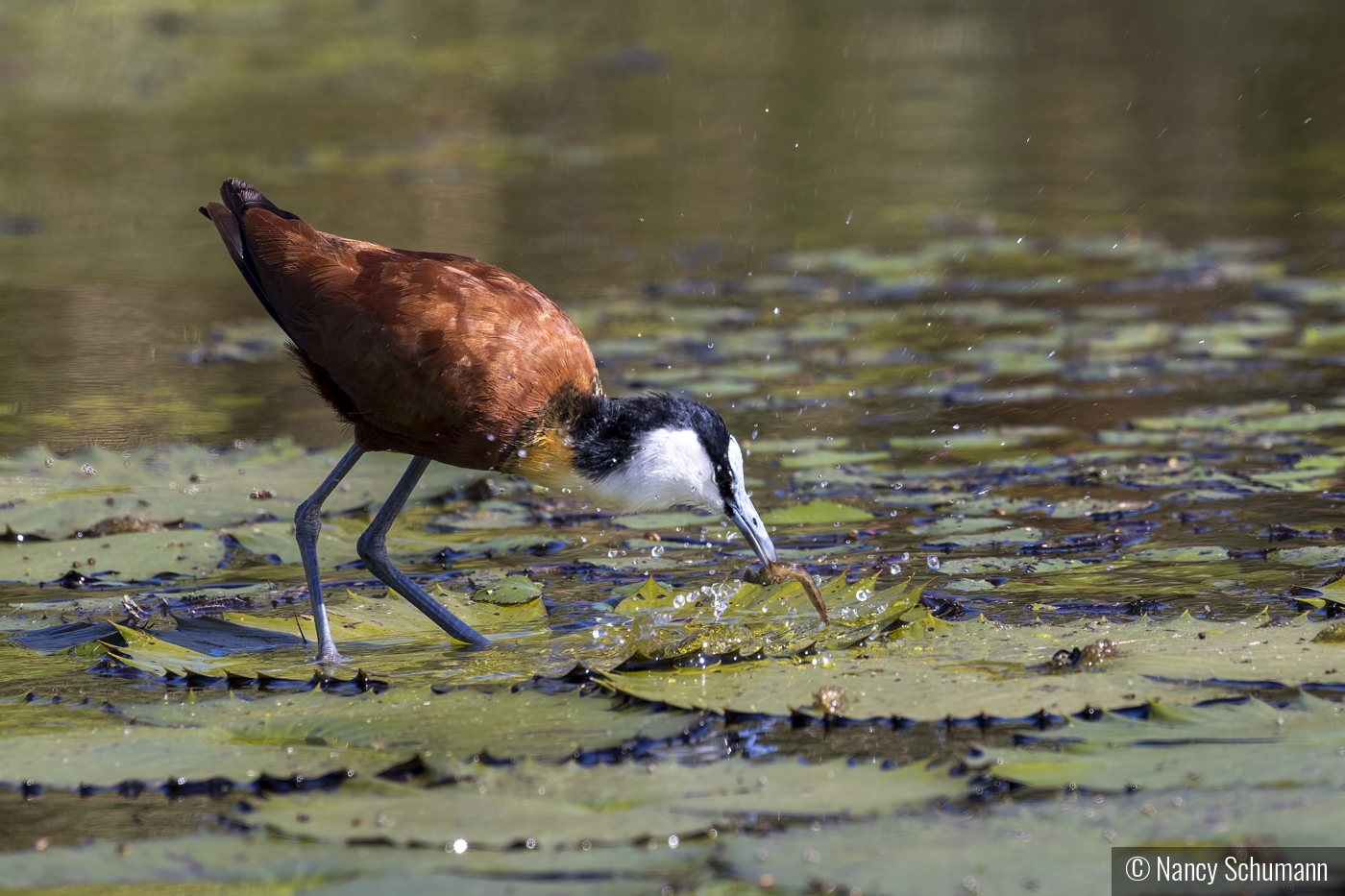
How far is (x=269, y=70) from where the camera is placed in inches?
766

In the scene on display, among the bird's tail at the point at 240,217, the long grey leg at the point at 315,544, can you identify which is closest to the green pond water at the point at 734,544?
the long grey leg at the point at 315,544

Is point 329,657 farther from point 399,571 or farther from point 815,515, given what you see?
point 815,515

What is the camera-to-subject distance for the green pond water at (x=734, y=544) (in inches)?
119

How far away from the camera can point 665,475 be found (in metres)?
4.93

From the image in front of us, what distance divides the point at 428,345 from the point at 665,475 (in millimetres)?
802

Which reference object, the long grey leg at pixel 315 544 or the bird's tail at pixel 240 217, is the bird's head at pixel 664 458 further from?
the bird's tail at pixel 240 217

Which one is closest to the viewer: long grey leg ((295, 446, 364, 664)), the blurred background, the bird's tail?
long grey leg ((295, 446, 364, 664))

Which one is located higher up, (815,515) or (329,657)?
(815,515)

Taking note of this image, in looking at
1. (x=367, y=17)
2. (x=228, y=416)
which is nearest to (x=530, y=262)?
(x=228, y=416)

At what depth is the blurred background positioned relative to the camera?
974 centimetres

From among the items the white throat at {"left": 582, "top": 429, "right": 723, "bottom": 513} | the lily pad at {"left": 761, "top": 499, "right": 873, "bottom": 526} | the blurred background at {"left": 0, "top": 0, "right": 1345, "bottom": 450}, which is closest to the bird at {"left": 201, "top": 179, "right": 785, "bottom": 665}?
the white throat at {"left": 582, "top": 429, "right": 723, "bottom": 513}

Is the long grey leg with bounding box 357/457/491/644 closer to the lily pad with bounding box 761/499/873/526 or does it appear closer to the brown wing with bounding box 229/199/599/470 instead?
the brown wing with bounding box 229/199/599/470

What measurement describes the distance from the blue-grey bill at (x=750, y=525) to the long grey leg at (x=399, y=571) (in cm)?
83

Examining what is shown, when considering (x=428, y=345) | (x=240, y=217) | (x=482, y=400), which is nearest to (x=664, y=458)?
(x=482, y=400)
